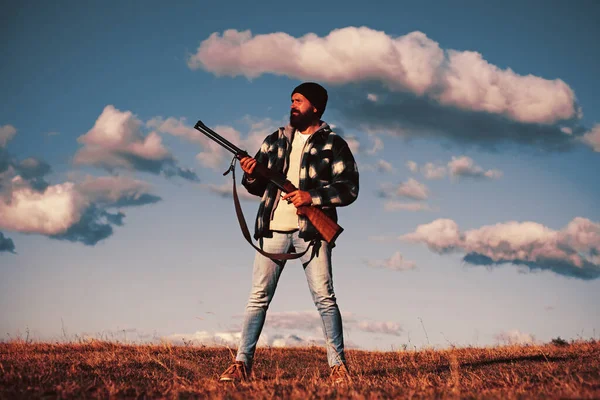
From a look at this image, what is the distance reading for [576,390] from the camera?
5234 mm

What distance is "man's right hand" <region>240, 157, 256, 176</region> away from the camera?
283 inches

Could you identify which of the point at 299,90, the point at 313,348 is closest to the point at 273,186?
the point at 299,90

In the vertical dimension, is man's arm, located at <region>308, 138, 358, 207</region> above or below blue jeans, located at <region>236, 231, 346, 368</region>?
above

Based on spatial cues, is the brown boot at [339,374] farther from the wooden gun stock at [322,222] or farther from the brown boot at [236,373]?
the wooden gun stock at [322,222]

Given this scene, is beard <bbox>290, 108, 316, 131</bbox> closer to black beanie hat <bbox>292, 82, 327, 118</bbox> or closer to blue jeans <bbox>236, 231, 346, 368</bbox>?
black beanie hat <bbox>292, 82, 327, 118</bbox>

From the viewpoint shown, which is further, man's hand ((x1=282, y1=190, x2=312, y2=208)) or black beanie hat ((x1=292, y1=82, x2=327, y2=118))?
black beanie hat ((x1=292, y1=82, x2=327, y2=118))

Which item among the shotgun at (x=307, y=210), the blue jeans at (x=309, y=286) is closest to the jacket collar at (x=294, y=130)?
the shotgun at (x=307, y=210)

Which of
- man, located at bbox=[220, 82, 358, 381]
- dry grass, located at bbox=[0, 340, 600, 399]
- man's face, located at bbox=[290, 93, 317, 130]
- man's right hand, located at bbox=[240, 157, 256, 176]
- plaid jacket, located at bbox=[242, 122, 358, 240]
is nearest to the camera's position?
dry grass, located at bbox=[0, 340, 600, 399]

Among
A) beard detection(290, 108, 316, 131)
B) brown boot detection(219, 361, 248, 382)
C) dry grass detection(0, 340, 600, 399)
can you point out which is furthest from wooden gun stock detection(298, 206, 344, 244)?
brown boot detection(219, 361, 248, 382)

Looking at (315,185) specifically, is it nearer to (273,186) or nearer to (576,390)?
(273,186)

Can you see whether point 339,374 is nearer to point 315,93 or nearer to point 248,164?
point 248,164

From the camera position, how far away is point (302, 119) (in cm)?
730

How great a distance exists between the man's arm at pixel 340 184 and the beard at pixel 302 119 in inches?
18.3

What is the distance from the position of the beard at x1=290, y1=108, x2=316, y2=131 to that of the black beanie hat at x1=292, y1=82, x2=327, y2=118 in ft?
0.37
